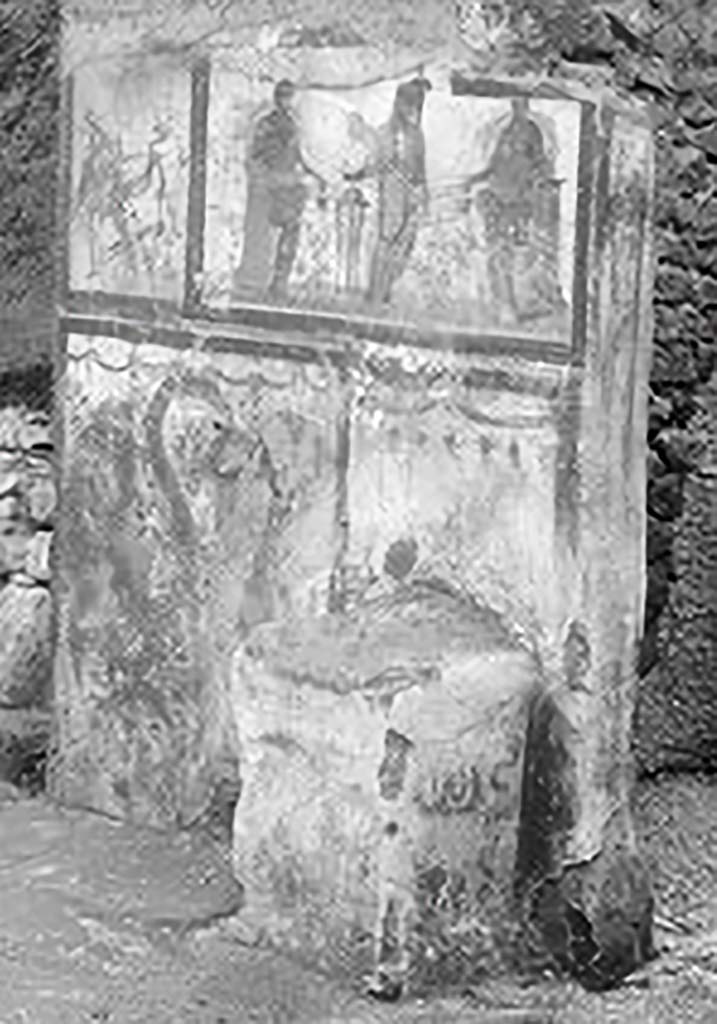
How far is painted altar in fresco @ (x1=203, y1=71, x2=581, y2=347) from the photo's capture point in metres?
4.72

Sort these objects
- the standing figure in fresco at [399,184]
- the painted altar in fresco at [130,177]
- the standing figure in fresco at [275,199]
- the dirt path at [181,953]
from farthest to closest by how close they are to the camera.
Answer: the painted altar in fresco at [130,177]
the standing figure in fresco at [275,199]
the standing figure in fresco at [399,184]
the dirt path at [181,953]

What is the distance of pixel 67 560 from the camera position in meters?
5.70

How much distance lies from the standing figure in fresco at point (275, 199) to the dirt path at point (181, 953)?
118 centimetres

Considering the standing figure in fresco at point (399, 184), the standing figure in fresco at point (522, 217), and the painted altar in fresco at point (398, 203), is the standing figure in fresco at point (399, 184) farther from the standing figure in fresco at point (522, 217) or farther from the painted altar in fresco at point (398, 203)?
the standing figure in fresco at point (522, 217)

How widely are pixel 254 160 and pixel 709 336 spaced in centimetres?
134

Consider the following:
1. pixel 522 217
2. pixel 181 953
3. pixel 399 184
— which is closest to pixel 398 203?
pixel 399 184

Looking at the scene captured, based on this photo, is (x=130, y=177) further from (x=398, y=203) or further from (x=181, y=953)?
(x=181, y=953)

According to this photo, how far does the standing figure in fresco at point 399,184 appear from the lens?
191 inches

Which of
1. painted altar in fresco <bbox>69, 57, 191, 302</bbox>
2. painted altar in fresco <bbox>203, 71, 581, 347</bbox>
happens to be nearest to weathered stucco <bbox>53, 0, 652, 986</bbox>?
Result: painted altar in fresco <bbox>203, 71, 581, 347</bbox>

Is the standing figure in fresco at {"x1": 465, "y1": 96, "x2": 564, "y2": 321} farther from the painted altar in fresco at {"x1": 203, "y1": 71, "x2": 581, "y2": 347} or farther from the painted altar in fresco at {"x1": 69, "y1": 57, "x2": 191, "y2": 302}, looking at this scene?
the painted altar in fresco at {"x1": 69, "y1": 57, "x2": 191, "y2": 302}

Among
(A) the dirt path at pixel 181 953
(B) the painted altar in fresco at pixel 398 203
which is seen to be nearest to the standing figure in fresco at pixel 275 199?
(B) the painted altar in fresco at pixel 398 203

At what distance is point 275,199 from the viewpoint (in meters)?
5.14

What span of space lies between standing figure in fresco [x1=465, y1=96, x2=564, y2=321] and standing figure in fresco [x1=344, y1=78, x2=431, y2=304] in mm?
136

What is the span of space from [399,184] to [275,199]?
0.35 meters
